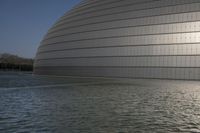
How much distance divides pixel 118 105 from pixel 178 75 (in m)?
23.0

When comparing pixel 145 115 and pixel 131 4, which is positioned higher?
pixel 131 4

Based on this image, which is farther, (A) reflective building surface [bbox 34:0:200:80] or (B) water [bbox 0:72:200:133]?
(A) reflective building surface [bbox 34:0:200:80]

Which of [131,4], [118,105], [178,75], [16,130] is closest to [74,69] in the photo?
[131,4]

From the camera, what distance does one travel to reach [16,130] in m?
7.50

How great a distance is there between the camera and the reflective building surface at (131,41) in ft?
110

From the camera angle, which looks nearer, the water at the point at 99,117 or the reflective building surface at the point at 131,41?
the water at the point at 99,117

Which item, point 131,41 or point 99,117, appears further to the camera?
point 131,41

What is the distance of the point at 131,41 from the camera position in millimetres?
37719

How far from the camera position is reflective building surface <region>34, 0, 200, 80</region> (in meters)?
33.7

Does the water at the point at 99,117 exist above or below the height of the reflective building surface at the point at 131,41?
below

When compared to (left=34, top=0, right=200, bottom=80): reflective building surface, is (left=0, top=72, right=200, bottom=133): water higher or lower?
lower

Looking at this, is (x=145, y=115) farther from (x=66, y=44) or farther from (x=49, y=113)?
(x=66, y=44)

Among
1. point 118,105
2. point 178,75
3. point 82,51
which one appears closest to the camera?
point 118,105

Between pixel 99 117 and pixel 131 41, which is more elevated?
pixel 131 41
